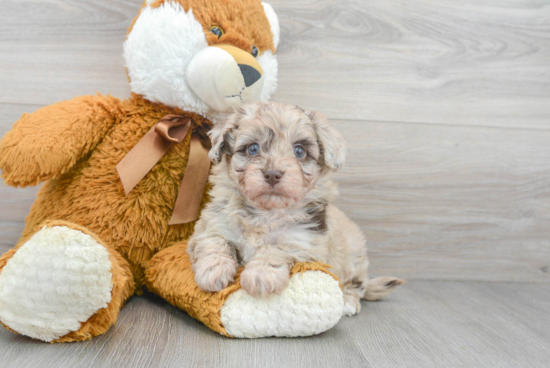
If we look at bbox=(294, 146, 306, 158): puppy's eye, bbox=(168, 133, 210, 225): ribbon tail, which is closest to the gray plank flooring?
bbox=(168, 133, 210, 225): ribbon tail

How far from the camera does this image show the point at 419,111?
210 centimetres

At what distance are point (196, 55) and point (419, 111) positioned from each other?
1.17 metres

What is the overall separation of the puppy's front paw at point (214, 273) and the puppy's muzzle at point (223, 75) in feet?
1.85

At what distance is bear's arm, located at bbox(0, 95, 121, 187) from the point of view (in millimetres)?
1388

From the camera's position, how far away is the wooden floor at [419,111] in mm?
1882

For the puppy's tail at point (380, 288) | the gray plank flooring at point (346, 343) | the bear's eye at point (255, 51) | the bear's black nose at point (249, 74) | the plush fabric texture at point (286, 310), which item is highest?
the bear's eye at point (255, 51)

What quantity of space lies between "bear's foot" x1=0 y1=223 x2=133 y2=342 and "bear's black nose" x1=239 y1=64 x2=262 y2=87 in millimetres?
730

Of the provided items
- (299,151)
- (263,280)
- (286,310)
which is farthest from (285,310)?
(299,151)

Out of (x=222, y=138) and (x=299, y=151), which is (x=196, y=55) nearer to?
(x=222, y=138)

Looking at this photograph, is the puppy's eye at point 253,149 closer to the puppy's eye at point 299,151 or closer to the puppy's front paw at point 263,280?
the puppy's eye at point 299,151

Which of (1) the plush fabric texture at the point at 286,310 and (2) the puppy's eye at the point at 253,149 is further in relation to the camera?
(2) the puppy's eye at the point at 253,149

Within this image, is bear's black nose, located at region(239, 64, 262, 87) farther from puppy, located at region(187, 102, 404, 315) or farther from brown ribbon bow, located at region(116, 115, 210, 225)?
brown ribbon bow, located at region(116, 115, 210, 225)

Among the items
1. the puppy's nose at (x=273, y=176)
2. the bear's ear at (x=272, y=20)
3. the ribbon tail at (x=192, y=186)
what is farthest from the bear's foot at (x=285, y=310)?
the bear's ear at (x=272, y=20)

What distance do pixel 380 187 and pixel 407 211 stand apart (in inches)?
7.6
